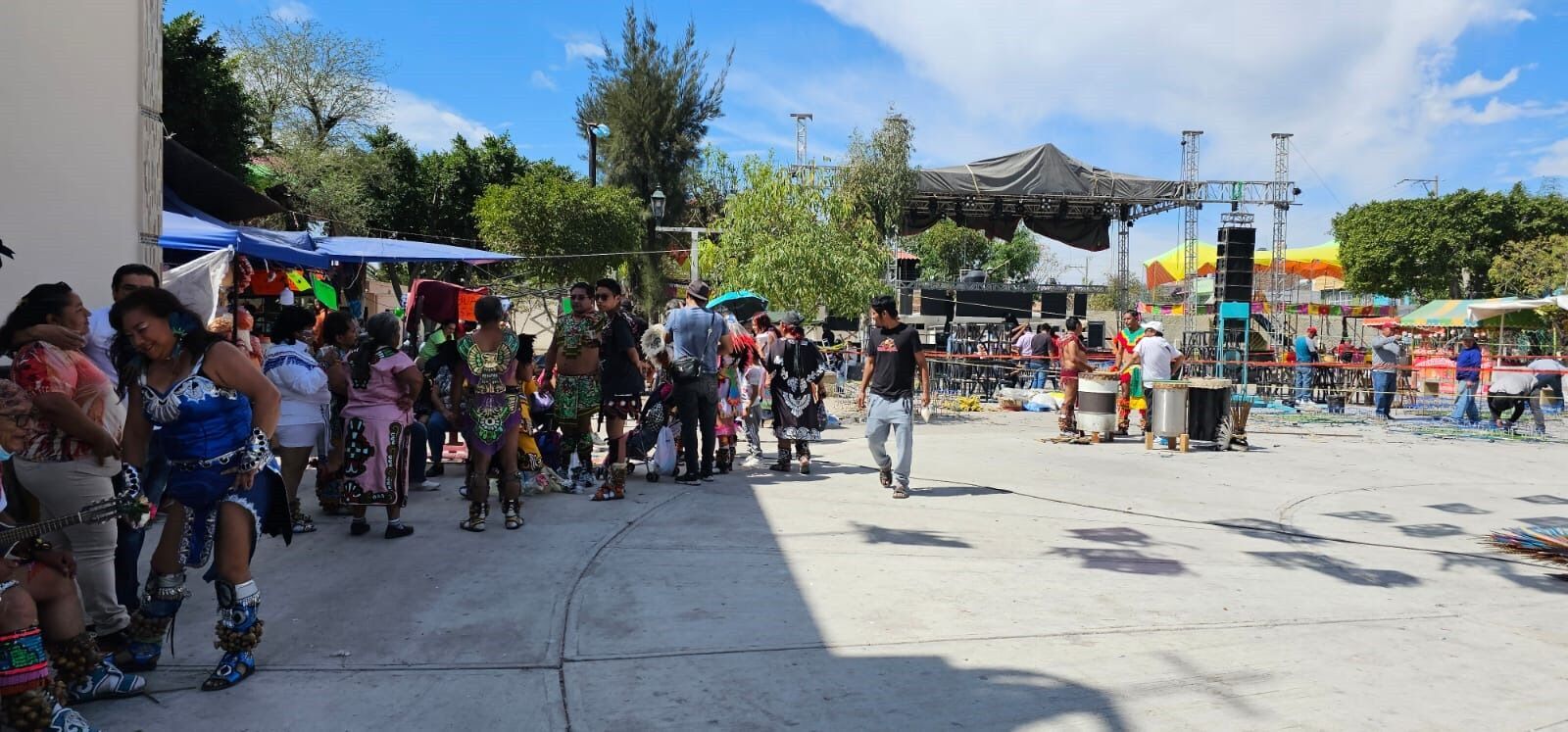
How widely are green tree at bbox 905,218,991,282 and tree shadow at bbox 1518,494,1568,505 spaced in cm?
5060

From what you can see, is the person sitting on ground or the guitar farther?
the person sitting on ground

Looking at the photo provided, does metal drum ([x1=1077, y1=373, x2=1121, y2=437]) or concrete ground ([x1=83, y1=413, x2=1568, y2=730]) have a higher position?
metal drum ([x1=1077, y1=373, x2=1121, y2=437])

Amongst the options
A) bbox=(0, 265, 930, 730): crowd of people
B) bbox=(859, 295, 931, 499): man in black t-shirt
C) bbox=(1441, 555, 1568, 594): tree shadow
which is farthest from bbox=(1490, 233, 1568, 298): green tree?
bbox=(0, 265, 930, 730): crowd of people

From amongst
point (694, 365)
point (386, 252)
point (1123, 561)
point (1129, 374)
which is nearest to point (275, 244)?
point (386, 252)

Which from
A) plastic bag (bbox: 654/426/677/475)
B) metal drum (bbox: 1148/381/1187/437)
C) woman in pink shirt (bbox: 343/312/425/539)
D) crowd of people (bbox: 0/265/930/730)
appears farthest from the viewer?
metal drum (bbox: 1148/381/1187/437)

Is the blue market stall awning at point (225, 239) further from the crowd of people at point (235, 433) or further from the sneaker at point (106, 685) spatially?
the sneaker at point (106, 685)

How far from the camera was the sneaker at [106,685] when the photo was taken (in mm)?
3457

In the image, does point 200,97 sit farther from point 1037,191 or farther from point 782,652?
point 1037,191

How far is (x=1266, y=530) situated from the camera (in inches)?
285

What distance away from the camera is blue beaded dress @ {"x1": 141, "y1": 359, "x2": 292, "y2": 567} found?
3.58 meters

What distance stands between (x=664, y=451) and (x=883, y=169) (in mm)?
19060

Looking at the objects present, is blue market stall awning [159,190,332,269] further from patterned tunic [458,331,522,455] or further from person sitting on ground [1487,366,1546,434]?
person sitting on ground [1487,366,1546,434]

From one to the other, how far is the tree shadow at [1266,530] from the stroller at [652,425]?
178 inches

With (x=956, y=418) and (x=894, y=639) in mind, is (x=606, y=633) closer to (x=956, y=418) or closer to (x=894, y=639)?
(x=894, y=639)
